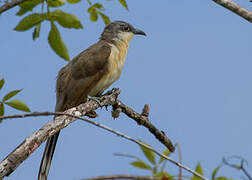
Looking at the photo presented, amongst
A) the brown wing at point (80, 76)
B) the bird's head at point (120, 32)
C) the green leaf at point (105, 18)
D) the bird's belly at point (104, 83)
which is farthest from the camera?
the bird's head at point (120, 32)

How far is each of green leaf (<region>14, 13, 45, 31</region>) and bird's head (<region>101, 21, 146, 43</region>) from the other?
4490 millimetres

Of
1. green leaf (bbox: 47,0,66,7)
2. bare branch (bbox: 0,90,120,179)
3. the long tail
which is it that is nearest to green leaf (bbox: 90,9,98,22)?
green leaf (bbox: 47,0,66,7)

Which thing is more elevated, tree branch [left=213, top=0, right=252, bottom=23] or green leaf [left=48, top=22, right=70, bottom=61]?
tree branch [left=213, top=0, right=252, bottom=23]

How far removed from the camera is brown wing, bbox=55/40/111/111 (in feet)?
18.4

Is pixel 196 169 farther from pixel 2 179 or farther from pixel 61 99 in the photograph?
pixel 61 99

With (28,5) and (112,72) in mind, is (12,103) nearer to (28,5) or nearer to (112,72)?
(28,5)

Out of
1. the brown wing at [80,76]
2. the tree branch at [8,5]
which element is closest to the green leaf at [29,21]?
the tree branch at [8,5]

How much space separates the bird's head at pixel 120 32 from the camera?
7.11m

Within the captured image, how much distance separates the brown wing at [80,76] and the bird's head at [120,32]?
2.67 ft

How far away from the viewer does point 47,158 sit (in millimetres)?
4852

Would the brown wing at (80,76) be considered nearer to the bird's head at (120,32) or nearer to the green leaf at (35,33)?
the bird's head at (120,32)

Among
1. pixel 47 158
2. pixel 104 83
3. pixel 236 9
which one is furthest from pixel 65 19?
pixel 104 83

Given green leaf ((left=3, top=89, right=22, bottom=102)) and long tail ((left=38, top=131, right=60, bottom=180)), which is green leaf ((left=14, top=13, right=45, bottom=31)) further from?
long tail ((left=38, top=131, right=60, bottom=180))

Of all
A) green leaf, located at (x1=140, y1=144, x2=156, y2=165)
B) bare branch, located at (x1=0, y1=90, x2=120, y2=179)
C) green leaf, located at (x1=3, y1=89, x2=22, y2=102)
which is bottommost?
green leaf, located at (x1=140, y1=144, x2=156, y2=165)
